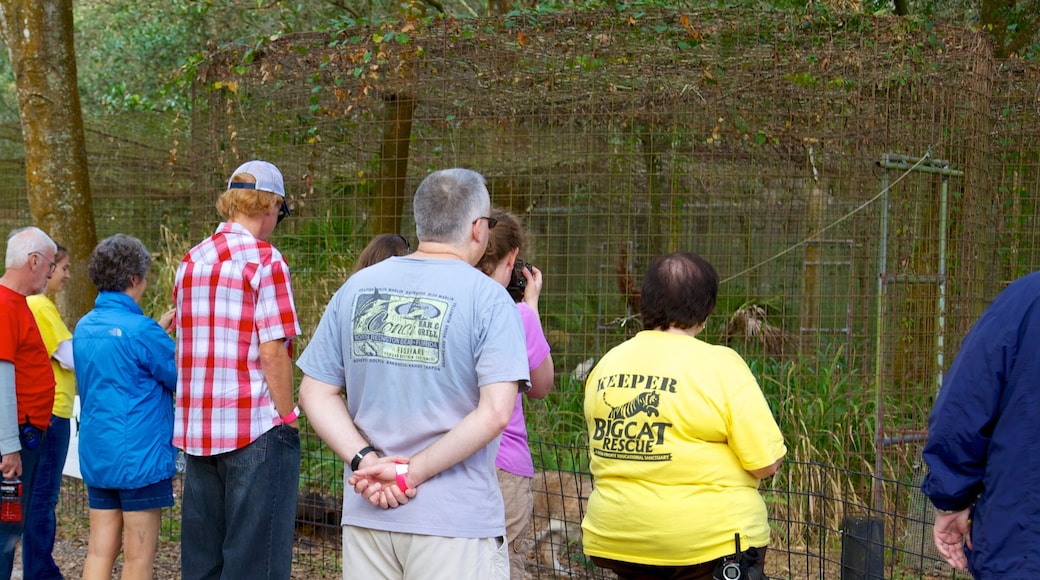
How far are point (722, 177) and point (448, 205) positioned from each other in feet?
13.0

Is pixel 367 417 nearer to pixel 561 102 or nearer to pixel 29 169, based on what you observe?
pixel 561 102

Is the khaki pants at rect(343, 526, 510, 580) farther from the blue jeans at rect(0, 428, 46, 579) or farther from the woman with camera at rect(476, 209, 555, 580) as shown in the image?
the blue jeans at rect(0, 428, 46, 579)

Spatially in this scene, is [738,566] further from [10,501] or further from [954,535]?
[10,501]

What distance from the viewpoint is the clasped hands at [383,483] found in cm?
273

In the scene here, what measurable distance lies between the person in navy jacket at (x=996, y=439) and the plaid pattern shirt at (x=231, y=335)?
2.29 m

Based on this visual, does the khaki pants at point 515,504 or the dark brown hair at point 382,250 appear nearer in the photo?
the khaki pants at point 515,504

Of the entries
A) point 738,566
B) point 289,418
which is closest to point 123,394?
point 289,418

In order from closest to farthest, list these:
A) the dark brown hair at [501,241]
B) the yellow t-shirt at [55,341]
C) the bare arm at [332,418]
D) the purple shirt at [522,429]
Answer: the bare arm at [332,418] → the purple shirt at [522,429] → the dark brown hair at [501,241] → the yellow t-shirt at [55,341]

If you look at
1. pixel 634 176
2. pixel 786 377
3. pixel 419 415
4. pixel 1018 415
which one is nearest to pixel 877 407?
pixel 786 377

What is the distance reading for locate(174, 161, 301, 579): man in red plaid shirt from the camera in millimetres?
3768

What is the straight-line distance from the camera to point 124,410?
14.4 feet

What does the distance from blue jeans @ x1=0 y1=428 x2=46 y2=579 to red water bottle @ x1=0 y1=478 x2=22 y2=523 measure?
0.31 ft

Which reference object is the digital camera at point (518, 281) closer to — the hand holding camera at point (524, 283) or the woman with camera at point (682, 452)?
the hand holding camera at point (524, 283)

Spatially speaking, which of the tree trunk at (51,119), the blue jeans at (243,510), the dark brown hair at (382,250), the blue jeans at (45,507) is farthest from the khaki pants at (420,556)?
the tree trunk at (51,119)
